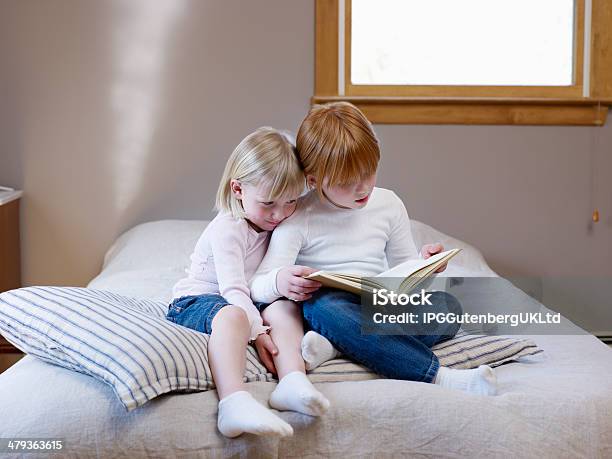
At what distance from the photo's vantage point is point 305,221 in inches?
63.9

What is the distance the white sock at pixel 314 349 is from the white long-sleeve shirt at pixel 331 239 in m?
0.22

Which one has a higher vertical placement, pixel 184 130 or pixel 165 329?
pixel 184 130

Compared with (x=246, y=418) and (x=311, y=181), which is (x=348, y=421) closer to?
(x=246, y=418)

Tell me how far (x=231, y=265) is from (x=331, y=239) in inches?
8.0

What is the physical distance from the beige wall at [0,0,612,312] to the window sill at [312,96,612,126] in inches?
1.5

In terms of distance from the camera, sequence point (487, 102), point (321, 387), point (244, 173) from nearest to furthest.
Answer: point (321, 387)
point (244, 173)
point (487, 102)

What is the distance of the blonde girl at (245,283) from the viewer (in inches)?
51.2

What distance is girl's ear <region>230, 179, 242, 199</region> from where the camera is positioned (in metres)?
1.61

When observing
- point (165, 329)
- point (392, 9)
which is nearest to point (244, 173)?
point (165, 329)

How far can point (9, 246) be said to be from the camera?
2.89 meters

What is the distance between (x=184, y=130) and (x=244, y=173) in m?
1.47

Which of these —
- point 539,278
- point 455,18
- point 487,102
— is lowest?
point 539,278

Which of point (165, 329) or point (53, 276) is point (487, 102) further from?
point (165, 329)

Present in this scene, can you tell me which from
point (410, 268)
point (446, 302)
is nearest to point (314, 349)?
point (410, 268)
